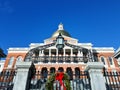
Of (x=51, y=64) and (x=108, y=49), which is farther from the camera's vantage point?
(x=108, y=49)

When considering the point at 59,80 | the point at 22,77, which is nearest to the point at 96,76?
the point at 59,80

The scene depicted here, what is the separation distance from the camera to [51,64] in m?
35.3

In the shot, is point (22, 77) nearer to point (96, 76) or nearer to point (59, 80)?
point (59, 80)

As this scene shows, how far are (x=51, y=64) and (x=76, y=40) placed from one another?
12.1 meters

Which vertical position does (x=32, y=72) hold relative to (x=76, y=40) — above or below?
below

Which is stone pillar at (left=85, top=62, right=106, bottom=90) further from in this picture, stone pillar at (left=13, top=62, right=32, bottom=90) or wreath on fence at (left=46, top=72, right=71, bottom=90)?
stone pillar at (left=13, top=62, right=32, bottom=90)

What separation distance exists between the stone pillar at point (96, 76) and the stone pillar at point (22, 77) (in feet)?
10.2

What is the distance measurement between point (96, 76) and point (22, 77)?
11.9 ft

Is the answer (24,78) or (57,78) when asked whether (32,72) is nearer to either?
(24,78)

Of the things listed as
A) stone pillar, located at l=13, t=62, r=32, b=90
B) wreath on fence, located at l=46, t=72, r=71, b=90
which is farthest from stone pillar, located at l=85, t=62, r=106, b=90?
stone pillar, located at l=13, t=62, r=32, b=90

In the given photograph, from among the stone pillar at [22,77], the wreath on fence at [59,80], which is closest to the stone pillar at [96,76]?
the wreath on fence at [59,80]

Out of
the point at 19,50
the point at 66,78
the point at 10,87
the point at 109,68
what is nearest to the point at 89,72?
the point at 66,78

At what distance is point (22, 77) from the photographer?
6.96m

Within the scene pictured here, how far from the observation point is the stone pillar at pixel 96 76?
6.67 meters
